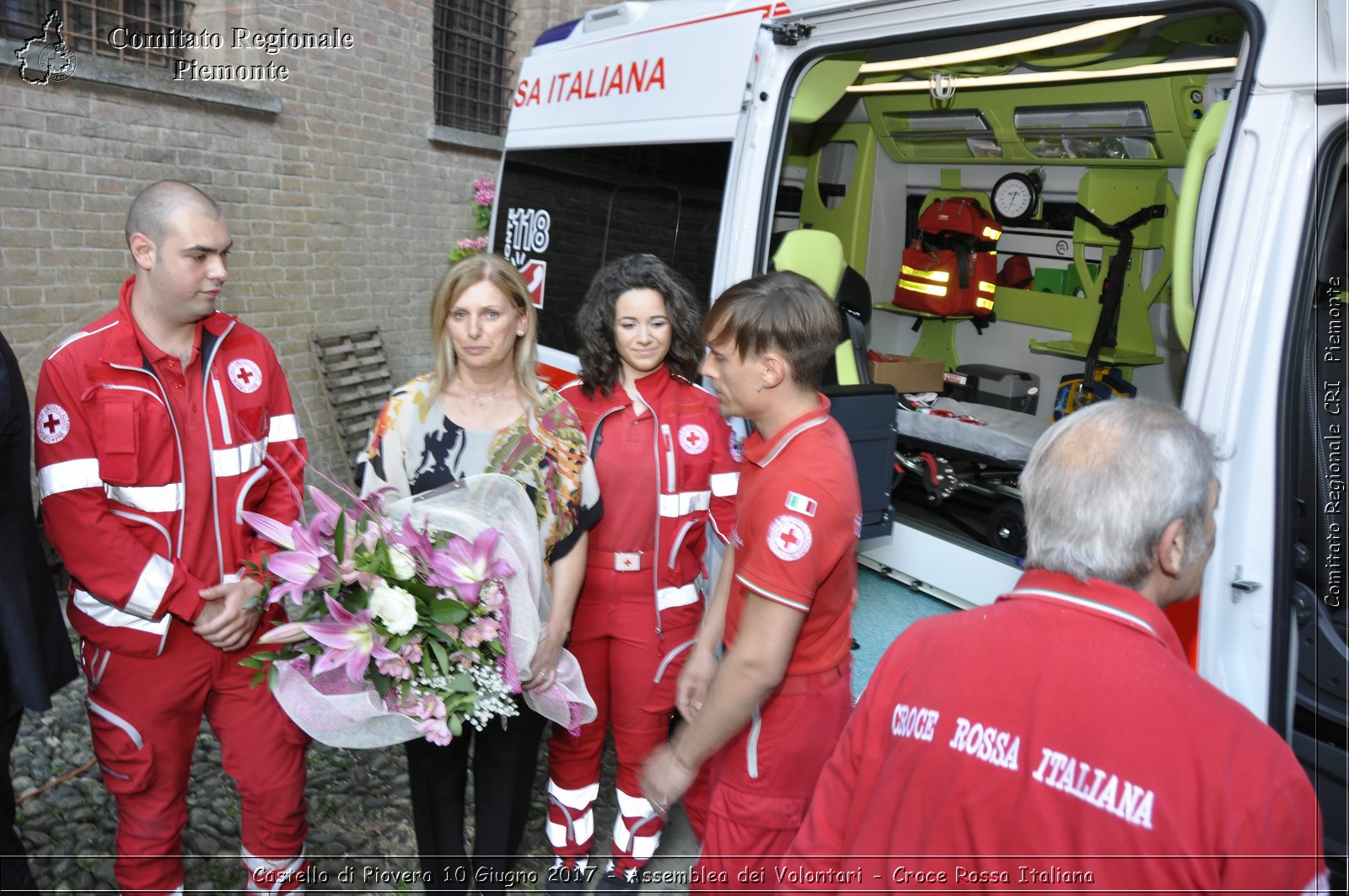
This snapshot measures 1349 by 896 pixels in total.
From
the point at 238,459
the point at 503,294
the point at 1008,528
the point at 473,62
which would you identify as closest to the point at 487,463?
the point at 503,294

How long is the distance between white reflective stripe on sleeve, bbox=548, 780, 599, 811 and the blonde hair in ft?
3.85

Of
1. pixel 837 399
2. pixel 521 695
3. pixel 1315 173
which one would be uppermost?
pixel 1315 173

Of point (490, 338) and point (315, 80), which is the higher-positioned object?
point (315, 80)

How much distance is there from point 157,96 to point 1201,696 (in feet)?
20.4

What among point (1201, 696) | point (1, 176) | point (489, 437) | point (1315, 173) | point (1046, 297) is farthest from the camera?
point (1046, 297)

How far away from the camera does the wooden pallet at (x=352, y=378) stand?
6.88 meters

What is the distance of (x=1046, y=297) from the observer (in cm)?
618

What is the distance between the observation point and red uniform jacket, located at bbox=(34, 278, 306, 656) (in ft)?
7.12

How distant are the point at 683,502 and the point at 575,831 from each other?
1.04 m

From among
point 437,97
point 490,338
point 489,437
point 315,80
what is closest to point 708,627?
point 489,437

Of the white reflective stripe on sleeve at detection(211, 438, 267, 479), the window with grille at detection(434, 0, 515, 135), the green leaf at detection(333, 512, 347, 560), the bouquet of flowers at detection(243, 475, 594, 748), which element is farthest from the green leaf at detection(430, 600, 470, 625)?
the window with grille at detection(434, 0, 515, 135)

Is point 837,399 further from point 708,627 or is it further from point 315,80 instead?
point 315,80

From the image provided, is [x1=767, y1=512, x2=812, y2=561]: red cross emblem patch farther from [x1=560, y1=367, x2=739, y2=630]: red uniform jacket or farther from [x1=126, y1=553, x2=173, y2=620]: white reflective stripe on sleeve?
[x1=126, y1=553, x2=173, y2=620]: white reflective stripe on sleeve

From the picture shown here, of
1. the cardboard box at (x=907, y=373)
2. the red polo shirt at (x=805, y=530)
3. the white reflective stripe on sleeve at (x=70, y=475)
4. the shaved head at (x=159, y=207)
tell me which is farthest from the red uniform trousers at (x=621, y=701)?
the cardboard box at (x=907, y=373)
